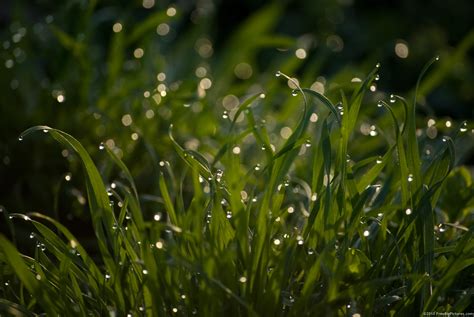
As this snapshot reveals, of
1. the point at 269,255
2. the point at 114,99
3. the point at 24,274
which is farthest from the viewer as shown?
the point at 114,99

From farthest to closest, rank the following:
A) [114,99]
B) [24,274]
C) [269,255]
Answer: [114,99] < [269,255] < [24,274]

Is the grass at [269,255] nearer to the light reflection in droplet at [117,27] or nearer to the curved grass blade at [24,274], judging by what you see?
the curved grass blade at [24,274]

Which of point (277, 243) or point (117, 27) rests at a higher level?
point (117, 27)

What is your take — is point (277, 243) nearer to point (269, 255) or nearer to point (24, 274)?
point (269, 255)

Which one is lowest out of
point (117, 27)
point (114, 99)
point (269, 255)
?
point (269, 255)

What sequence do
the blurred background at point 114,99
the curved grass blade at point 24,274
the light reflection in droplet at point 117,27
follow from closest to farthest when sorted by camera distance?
the curved grass blade at point 24,274 < the blurred background at point 114,99 < the light reflection in droplet at point 117,27

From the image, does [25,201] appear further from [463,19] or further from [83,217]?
[463,19]

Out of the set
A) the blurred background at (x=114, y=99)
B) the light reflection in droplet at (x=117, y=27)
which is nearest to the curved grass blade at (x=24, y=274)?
the blurred background at (x=114, y=99)

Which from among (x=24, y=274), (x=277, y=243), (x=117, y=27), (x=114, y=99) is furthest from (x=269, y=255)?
(x=117, y=27)

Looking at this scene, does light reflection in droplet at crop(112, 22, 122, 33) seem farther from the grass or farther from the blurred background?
the grass

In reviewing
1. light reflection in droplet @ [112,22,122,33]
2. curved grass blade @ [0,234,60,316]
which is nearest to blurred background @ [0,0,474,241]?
light reflection in droplet @ [112,22,122,33]

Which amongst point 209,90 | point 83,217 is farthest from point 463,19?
point 83,217
